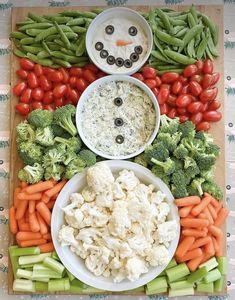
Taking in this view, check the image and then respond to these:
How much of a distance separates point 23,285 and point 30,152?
0.67 m

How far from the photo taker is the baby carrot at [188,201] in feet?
8.35

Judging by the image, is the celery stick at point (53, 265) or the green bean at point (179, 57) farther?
the green bean at point (179, 57)

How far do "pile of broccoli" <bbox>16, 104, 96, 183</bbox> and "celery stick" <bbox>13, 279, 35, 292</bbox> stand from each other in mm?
508

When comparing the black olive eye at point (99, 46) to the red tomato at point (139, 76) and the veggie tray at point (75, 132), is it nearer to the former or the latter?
A: the veggie tray at point (75, 132)

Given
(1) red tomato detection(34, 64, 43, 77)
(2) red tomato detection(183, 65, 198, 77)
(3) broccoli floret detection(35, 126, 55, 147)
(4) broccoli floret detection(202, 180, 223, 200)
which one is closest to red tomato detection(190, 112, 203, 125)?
(2) red tomato detection(183, 65, 198, 77)

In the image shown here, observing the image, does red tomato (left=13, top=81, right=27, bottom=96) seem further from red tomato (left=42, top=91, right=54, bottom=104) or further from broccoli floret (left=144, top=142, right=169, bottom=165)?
broccoli floret (left=144, top=142, right=169, bottom=165)

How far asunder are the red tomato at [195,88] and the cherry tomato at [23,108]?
86cm

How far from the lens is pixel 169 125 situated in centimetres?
260

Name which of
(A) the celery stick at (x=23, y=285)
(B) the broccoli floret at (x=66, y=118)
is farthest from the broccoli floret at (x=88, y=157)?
(A) the celery stick at (x=23, y=285)

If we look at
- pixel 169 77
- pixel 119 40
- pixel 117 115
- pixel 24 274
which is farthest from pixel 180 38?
pixel 24 274

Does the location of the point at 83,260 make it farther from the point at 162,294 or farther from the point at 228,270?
the point at 228,270

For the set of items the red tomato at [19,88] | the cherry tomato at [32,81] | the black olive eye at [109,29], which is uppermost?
the black olive eye at [109,29]

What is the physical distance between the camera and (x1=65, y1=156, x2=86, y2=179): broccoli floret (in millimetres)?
2566

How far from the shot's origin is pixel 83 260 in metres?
2.61
